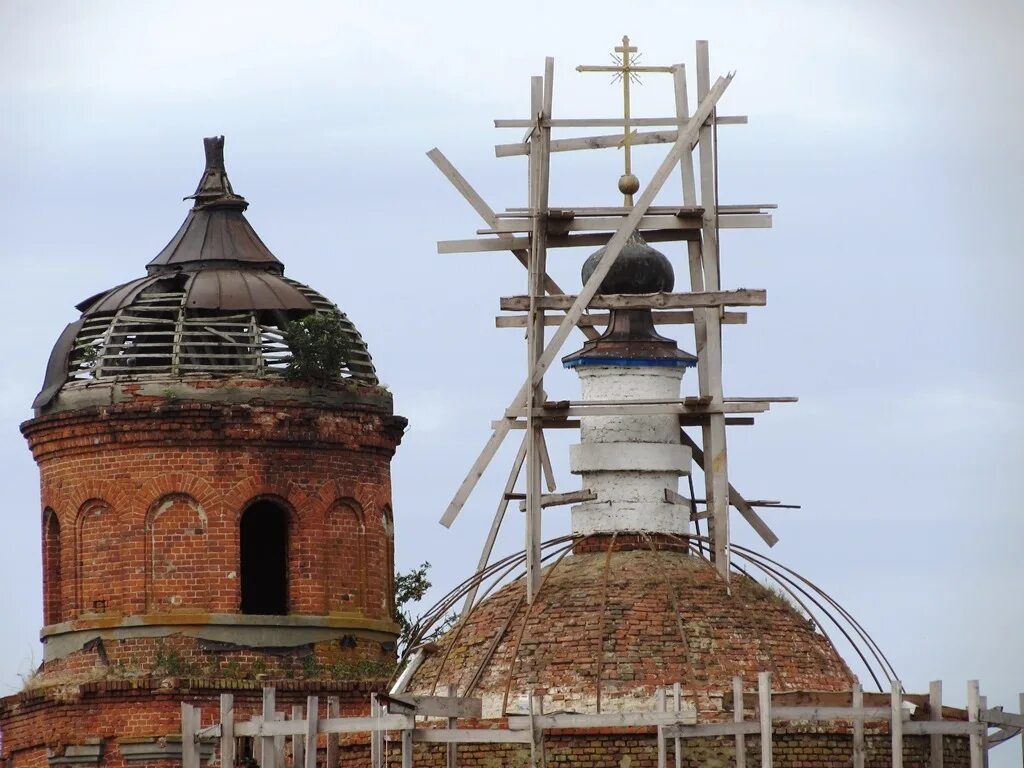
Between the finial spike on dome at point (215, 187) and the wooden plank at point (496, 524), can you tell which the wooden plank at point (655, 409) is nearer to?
the wooden plank at point (496, 524)

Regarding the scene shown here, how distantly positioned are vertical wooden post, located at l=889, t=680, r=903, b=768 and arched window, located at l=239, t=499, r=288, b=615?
15.4 metres

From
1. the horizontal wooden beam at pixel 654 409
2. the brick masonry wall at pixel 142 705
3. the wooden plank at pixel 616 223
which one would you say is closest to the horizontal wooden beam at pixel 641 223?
the wooden plank at pixel 616 223

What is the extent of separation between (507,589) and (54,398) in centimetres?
1256

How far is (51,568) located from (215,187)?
5666mm

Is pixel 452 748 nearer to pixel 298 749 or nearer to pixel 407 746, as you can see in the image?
pixel 407 746

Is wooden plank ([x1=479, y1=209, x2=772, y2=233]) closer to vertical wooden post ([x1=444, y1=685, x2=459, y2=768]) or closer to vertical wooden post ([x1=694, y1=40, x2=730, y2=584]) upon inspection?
vertical wooden post ([x1=694, y1=40, x2=730, y2=584])

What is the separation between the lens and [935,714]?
116ft

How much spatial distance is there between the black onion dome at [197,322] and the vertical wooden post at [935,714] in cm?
1529

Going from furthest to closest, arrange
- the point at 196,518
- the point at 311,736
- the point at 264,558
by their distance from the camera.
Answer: the point at 264,558, the point at 196,518, the point at 311,736

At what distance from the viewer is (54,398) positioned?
4894 cm

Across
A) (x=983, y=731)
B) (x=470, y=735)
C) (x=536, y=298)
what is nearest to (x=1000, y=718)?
(x=983, y=731)

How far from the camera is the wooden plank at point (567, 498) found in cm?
3784

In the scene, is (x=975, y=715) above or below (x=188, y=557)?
below

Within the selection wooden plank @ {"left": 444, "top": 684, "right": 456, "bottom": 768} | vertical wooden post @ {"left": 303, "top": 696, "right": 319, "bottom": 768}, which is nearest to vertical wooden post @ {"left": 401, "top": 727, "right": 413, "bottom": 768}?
wooden plank @ {"left": 444, "top": 684, "right": 456, "bottom": 768}
